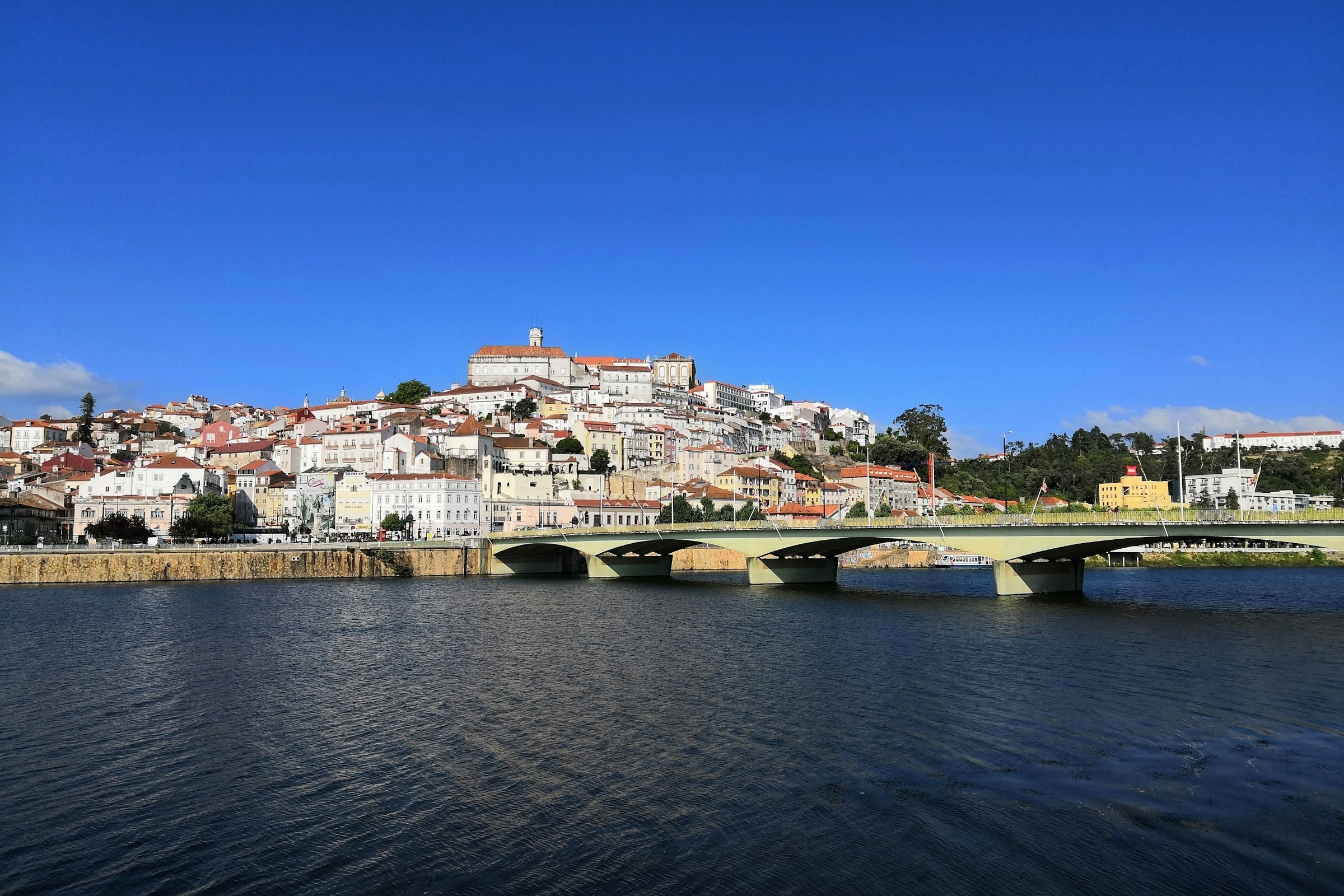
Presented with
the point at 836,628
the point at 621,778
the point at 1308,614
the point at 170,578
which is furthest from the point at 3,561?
the point at 1308,614

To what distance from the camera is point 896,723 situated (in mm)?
21703

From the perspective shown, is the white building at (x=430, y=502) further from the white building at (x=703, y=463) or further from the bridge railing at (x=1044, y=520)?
the white building at (x=703, y=463)

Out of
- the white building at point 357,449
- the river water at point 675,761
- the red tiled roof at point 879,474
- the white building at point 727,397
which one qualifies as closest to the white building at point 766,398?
the white building at point 727,397

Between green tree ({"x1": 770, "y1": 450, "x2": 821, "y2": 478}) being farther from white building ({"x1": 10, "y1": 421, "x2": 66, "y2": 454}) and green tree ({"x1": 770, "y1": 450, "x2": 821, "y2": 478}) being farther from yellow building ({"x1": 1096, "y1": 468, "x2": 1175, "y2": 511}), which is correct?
white building ({"x1": 10, "y1": 421, "x2": 66, "y2": 454})

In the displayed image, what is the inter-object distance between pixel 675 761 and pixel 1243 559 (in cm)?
9225

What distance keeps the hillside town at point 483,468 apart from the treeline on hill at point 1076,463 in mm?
2974

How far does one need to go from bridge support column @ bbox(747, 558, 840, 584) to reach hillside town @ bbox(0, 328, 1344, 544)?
13.2ft

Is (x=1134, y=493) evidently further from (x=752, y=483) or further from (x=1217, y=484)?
(x=752, y=483)

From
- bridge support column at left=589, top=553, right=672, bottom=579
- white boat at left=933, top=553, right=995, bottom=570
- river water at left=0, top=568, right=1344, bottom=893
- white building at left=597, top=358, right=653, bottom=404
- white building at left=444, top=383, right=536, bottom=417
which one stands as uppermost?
white building at left=597, top=358, right=653, bottom=404

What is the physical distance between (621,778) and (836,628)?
2410 centimetres

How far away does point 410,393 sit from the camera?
531ft

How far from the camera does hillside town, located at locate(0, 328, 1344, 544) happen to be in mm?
95000

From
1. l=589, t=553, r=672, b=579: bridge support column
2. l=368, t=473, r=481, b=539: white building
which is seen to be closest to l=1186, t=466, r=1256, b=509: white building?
l=589, t=553, r=672, b=579: bridge support column

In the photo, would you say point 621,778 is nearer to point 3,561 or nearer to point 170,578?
point 170,578
